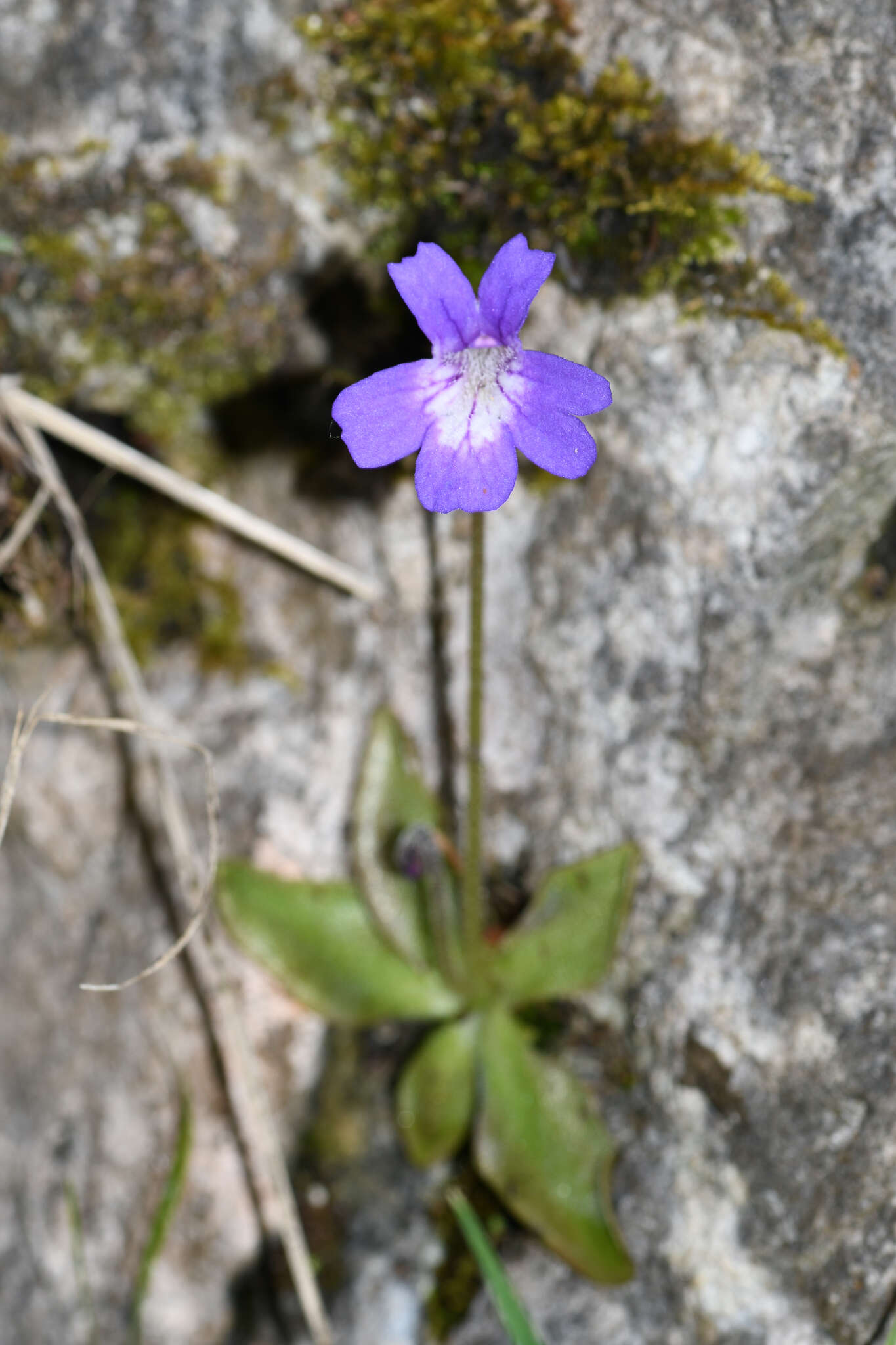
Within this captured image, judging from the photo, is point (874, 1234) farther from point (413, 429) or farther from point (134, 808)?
point (134, 808)

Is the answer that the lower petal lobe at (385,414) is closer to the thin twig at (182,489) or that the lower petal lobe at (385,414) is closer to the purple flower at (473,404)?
the purple flower at (473,404)

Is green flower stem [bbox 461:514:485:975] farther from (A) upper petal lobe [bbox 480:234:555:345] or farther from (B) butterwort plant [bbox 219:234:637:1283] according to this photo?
(A) upper petal lobe [bbox 480:234:555:345]

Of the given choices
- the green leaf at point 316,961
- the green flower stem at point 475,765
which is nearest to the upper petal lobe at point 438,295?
the green flower stem at point 475,765

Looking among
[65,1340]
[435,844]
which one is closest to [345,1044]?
[435,844]

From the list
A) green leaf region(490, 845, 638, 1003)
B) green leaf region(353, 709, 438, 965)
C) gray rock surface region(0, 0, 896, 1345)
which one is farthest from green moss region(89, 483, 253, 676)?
green leaf region(490, 845, 638, 1003)

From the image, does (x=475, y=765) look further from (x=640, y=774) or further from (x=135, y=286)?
(x=135, y=286)

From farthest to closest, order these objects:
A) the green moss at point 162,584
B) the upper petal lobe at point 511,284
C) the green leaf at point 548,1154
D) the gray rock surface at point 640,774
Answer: the green moss at point 162,584
the green leaf at point 548,1154
the gray rock surface at point 640,774
the upper petal lobe at point 511,284

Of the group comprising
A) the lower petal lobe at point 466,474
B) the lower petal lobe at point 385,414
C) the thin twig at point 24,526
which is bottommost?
the lower petal lobe at point 466,474
